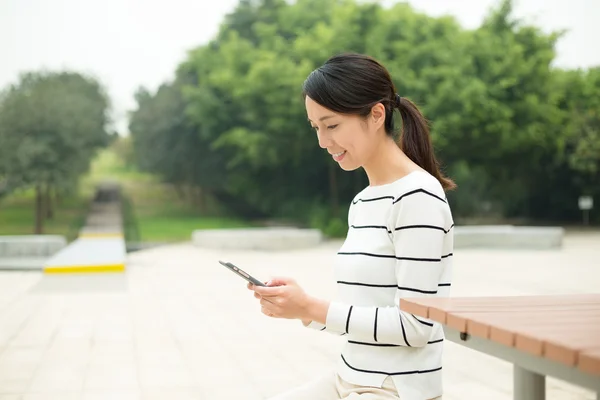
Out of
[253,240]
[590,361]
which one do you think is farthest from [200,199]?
[590,361]

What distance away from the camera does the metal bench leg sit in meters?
1.95

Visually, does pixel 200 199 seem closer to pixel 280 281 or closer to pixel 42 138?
pixel 42 138

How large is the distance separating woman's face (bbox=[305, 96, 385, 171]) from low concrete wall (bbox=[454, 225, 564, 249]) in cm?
1545

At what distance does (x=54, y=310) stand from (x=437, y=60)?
1853 centimetres

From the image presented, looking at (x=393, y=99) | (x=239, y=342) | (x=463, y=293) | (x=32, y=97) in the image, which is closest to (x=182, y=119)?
(x=32, y=97)

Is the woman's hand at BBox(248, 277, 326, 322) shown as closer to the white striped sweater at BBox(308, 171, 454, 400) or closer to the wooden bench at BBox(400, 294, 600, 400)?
the white striped sweater at BBox(308, 171, 454, 400)

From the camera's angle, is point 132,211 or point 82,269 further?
point 132,211

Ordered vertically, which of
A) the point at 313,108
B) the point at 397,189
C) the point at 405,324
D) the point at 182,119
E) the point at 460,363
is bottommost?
the point at 460,363

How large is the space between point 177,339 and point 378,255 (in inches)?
201

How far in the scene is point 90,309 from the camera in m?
8.50

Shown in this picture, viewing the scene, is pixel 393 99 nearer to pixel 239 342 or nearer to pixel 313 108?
pixel 313 108

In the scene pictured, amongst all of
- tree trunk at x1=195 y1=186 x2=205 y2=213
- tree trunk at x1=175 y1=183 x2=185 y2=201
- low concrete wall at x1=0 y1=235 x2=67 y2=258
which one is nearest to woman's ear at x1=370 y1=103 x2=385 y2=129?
low concrete wall at x1=0 y1=235 x2=67 y2=258

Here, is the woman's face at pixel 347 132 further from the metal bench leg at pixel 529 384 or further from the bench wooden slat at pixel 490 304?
the metal bench leg at pixel 529 384

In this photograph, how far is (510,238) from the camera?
56.6ft
